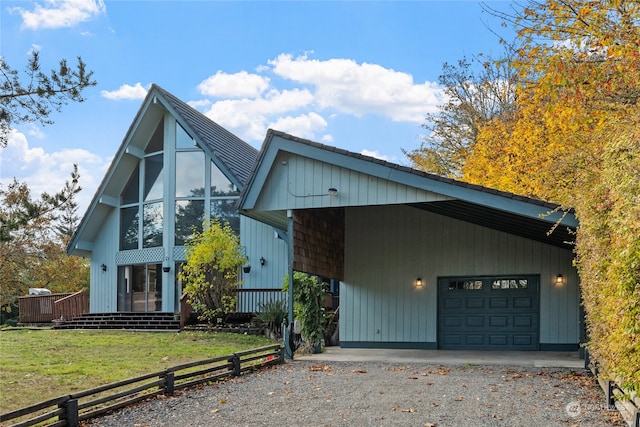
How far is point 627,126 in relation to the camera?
19.4 feet

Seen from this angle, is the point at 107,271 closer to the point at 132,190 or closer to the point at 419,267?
the point at 132,190

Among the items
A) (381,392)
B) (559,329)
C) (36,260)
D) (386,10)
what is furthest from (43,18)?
(36,260)

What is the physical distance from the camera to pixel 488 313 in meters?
13.8

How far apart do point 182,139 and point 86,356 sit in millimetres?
9699

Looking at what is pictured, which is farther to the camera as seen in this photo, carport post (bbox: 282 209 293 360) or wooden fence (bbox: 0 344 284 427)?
carport post (bbox: 282 209 293 360)

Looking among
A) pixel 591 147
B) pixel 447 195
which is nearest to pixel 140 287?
pixel 447 195

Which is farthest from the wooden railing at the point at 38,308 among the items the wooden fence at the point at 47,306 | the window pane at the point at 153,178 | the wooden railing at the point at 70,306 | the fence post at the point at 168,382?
the fence post at the point at 168,382

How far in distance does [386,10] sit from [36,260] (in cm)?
1982

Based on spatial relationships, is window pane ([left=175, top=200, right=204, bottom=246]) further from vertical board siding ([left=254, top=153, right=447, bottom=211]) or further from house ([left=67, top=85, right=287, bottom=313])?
vertical board siding ([left=254, top=153, right=447, bottom=211])

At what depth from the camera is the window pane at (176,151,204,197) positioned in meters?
19.6

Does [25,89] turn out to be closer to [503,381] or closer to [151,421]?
[151,421]

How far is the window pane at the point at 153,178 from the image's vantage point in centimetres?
Answer: 2033

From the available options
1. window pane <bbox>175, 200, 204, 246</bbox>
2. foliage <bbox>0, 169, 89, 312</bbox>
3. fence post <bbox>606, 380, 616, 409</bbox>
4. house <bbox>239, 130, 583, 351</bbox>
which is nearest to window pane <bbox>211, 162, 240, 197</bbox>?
window pane <bbox>175, 200, 204, 246</bbox>

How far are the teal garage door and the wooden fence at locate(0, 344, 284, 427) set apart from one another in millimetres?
4564
